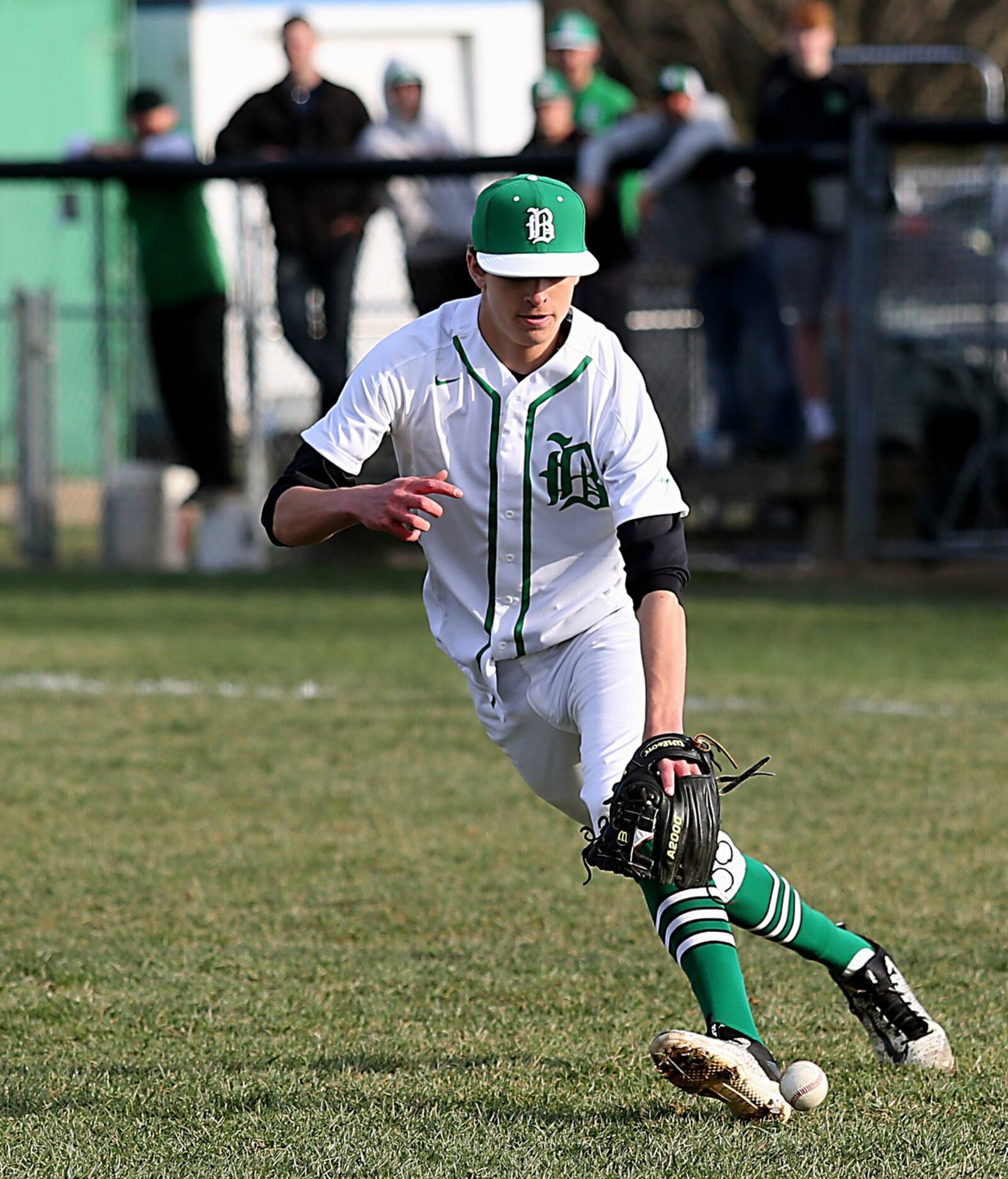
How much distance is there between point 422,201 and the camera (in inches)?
454

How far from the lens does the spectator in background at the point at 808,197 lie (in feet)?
36.2

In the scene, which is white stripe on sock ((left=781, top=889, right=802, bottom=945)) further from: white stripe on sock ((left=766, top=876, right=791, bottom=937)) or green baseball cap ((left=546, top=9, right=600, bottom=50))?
green baseball cap ((left=546, top=9, right=600, bottom=50))

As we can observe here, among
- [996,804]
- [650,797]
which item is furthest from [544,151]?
[650,797]

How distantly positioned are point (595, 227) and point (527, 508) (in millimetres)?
7072

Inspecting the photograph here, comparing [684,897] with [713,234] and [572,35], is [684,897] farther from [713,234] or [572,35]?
[572,35]

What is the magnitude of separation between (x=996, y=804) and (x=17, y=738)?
3.49m

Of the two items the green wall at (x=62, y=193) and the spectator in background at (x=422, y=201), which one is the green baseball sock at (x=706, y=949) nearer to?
the spectator in background at (x=422, y=201)

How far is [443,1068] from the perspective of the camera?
12.6 ft

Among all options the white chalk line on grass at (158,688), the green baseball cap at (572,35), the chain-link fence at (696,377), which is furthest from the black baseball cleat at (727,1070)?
the green baseball cap at (572,35)

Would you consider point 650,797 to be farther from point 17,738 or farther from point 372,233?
point 372,233

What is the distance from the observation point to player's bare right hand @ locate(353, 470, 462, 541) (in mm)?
3504

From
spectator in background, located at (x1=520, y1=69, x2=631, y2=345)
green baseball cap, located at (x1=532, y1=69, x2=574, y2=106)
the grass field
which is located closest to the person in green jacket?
spectator in background, located at (x1=520, y1=69, x2=631, y2=345)

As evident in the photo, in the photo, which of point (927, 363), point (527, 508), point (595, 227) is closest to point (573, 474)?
point (527, 508)

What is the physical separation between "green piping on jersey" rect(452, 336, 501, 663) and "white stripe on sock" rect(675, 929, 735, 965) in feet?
2.59
